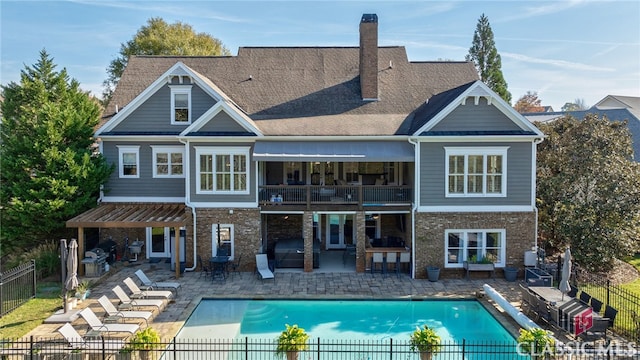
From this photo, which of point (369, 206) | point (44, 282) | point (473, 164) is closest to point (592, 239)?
point (473, 164)

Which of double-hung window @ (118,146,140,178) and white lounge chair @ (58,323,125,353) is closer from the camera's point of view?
white lounge chair @ (58,323,125,353)

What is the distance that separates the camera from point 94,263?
65.1 ft

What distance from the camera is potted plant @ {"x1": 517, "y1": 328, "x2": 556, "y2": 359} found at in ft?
36.7

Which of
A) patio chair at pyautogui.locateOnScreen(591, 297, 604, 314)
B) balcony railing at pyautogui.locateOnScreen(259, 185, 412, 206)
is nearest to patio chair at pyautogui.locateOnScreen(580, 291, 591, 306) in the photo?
patio chair at pyautogui.locateOnScreen(591, 297, 604, 314)

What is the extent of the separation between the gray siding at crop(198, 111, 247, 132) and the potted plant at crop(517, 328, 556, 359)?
14958 mm

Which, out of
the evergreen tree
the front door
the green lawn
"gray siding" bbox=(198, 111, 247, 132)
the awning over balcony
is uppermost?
the evergreen tree

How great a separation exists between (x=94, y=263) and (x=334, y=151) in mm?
12271

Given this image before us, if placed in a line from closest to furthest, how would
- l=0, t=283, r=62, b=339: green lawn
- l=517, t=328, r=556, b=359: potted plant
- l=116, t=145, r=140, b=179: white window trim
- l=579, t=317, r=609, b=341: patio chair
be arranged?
l=517, t=328, r=556, b=359: potted plant < l=579, t=317, r=609, b=341: patio chair < l=0, t=283, r=62, b=339: green lawn < l=116, t=145, r=140, b=179: white window trim

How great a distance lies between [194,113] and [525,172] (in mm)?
16877

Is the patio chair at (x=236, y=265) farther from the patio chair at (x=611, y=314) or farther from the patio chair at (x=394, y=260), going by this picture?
the patio chair at (x=611, y=314)

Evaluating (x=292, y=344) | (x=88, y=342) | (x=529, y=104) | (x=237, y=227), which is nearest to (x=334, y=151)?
(x=237, y=227)

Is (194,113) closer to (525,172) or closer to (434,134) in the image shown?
(434,134)

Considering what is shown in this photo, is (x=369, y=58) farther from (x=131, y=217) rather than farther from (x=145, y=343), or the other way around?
(x=145, y=343)

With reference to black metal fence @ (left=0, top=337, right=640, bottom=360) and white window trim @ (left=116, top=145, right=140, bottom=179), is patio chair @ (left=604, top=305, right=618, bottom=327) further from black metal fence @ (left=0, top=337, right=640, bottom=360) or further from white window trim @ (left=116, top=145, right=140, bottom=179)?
white window trim @ (left=116, top=145, right=140, bottom=179)
